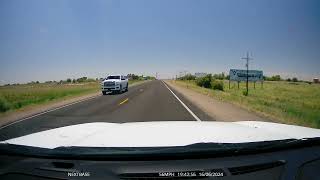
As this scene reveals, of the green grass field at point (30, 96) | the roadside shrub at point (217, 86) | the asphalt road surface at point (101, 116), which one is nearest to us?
the asphalt road surface at point (101, 116)

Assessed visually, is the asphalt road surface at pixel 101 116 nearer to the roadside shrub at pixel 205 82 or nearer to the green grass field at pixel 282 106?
the green grass field at pixel 282 106

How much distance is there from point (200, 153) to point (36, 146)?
4.39 ft

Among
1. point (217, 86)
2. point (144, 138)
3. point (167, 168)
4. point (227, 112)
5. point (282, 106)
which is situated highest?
point (144, 138)

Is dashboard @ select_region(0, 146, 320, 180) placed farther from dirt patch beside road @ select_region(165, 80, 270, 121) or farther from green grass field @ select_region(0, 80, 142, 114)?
green grass field @ select_region(0, 80, 142, 114)

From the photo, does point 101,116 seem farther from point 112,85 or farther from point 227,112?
point 112,85

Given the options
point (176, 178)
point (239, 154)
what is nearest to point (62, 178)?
point (176, 178)

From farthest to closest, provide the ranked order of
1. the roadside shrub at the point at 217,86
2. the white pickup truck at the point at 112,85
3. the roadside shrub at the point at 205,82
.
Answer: the roadside shrub at the point at 205,82
the roadside shrub at the point at 217,86
the white pickup truck at the point at 112,85

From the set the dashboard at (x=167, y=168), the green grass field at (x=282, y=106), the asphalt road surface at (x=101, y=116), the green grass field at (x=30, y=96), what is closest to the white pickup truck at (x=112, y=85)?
the green grass field at (x=30, y=96)

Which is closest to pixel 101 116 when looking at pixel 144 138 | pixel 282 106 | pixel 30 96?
pixel 144 138

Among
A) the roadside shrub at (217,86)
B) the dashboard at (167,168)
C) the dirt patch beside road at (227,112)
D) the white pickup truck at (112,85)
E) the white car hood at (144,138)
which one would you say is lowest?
the roadside shrub at (217,86)

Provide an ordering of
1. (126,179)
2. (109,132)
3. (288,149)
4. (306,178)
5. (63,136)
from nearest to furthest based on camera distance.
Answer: (126,179)
(306,178)
(288,149)
(63,136)
(109,132)

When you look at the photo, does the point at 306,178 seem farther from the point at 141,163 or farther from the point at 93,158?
the point at 93,158

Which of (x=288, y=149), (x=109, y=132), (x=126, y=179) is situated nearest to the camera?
(x=126, y=179)

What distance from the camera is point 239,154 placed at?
3123 millimetres
